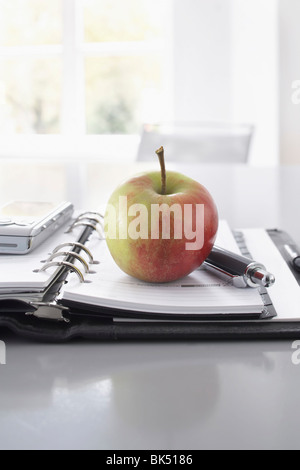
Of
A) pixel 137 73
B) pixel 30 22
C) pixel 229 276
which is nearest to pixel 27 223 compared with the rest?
pixel 229 276

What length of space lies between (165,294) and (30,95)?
4193 millimetres

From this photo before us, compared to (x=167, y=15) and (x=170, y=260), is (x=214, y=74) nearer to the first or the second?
(x=167, y=15)

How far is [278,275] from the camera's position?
25.6 inches

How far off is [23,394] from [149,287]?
18 centimetres

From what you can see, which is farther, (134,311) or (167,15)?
(167,15)

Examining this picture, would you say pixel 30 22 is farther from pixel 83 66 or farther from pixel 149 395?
pixel 149 395

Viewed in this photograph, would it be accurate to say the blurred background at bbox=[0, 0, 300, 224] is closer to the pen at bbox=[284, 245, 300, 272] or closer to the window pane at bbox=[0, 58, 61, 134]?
the window pane at bbox=[0, 58, 61, 134]

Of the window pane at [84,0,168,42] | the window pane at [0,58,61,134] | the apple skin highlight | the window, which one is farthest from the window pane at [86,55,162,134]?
the apple skin highlight

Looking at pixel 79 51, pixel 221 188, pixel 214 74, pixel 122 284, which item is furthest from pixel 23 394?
pixel 79 51

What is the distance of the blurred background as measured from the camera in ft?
12.6

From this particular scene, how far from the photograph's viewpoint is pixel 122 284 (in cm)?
57

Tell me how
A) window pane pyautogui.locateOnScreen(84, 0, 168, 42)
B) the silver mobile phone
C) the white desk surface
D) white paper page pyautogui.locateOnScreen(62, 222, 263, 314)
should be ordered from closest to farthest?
the white desk surface < white paper page pyautogui.locateOnScreen(62, 222, 263, 314) < the silver mobile phone < window pane pyautogui.locateOnScreen(84, 0, 168, 42)

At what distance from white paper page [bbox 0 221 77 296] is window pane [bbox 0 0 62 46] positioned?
3928 mm

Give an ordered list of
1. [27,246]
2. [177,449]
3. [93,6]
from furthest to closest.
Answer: [93,6]
[27,246]
[177,449]
